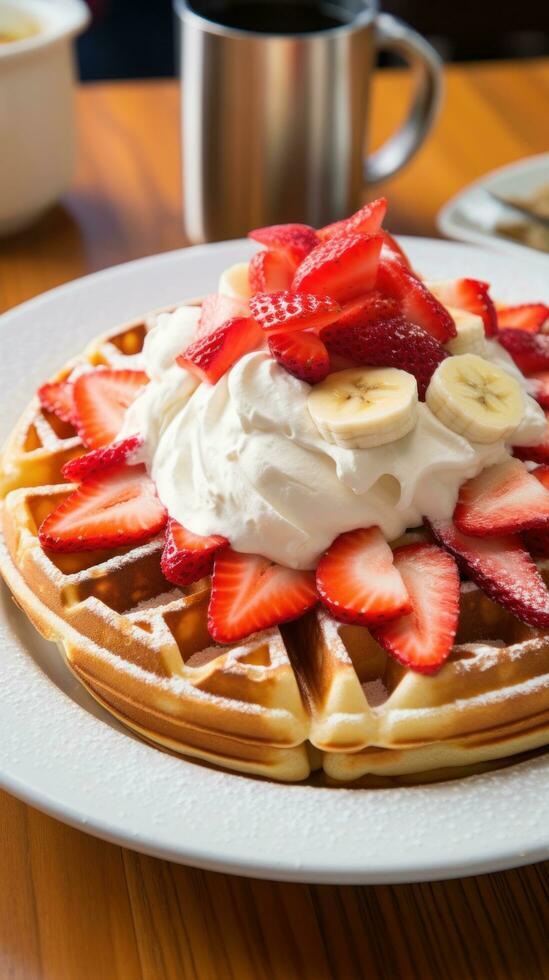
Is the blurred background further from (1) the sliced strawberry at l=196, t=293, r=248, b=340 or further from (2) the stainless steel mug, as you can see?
(1) the sliced strawberry at l=196, t=293, r=248, b=340

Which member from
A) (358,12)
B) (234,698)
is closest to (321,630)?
(234,698)

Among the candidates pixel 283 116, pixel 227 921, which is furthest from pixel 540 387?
pixel 283 116

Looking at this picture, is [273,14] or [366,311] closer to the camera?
[366,311]

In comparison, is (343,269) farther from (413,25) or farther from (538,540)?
(413,25)

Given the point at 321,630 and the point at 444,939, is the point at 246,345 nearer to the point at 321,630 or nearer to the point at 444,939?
the point at 321,630

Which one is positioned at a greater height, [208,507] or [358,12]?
[358,12]

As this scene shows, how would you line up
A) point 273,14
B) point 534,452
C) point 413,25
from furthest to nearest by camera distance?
point 413,25 < point 273,14 < point 534,452

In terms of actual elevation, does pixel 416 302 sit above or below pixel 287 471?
above
